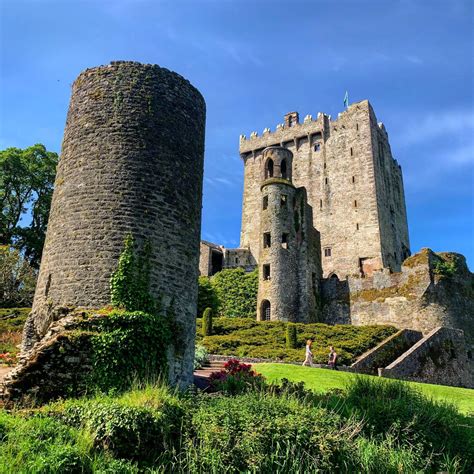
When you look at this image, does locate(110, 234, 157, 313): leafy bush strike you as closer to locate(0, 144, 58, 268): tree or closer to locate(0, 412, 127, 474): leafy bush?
locate(0, 412, 127, 474): leafy bush

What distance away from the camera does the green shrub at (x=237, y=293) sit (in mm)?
40812

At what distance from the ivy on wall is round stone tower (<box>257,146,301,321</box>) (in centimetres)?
507

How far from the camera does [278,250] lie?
116 feet

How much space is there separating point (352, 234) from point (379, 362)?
26346mm

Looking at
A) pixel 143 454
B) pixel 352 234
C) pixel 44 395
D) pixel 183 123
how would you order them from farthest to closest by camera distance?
pixel 352 234
pixel 183 123
pixel 44 395
pixel 143 454

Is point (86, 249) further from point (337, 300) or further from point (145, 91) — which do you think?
point (337, 300)

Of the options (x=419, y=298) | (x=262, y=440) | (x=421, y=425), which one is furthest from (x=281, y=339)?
(x=262, y=440)

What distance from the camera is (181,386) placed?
424 inches

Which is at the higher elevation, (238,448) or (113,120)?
(113,120)

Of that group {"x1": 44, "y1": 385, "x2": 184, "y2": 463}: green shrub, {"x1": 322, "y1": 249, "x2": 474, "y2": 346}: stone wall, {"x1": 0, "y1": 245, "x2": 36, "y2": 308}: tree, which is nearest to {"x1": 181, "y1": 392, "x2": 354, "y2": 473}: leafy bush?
{"x1": 44, "y1": 385, "x2": 184, "y2": 463}: green shrub

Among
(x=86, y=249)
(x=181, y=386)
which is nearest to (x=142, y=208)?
(x=86, y=249)

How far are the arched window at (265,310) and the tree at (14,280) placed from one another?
612 inches

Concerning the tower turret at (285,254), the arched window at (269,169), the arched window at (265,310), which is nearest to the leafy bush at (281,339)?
the tower turret at (285,254)

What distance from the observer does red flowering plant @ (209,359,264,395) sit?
12.0 meters
